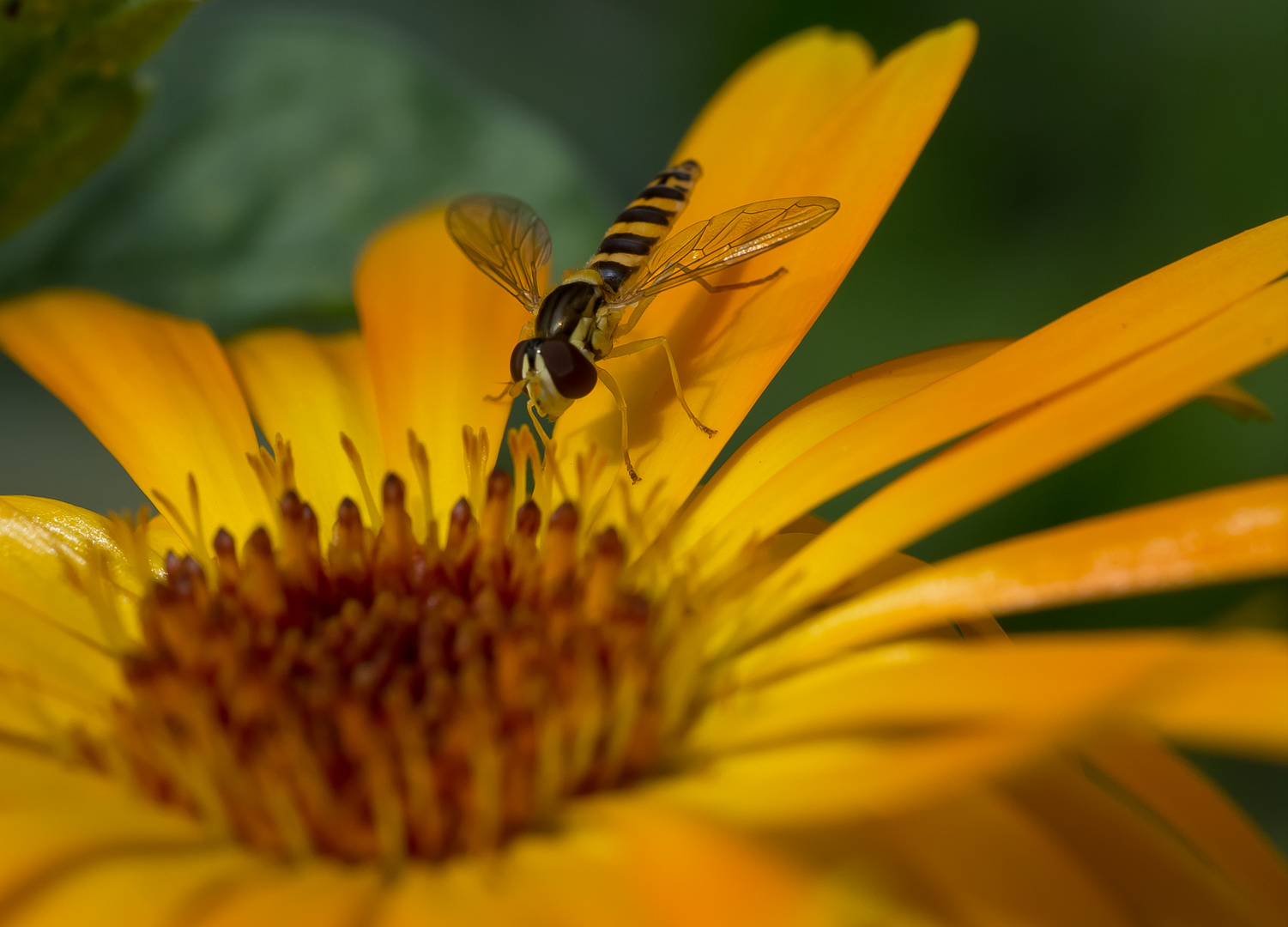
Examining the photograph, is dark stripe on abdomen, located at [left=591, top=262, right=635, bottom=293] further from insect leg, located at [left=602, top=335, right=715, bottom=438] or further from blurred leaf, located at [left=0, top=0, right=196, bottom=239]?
blurred leaf, located at [left=0, top=0, right=196, bottom=239]

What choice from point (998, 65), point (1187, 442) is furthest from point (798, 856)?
point (998, 65)

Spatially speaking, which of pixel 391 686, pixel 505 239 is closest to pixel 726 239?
pixel 505 239

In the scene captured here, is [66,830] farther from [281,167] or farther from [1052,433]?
[281,167]

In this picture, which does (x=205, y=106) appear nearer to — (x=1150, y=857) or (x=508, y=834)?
(x=508, y=834)

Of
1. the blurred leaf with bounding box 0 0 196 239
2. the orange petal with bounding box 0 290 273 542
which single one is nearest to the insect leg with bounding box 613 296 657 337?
the orange petal with bounding box 0 290 273 542

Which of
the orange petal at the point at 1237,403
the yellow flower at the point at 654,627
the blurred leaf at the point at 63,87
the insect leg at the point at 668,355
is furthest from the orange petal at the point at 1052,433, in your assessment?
the blurred leaf at the point at 63,87

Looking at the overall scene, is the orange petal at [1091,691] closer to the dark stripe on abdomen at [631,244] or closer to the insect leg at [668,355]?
the insect leg at [668,355]
